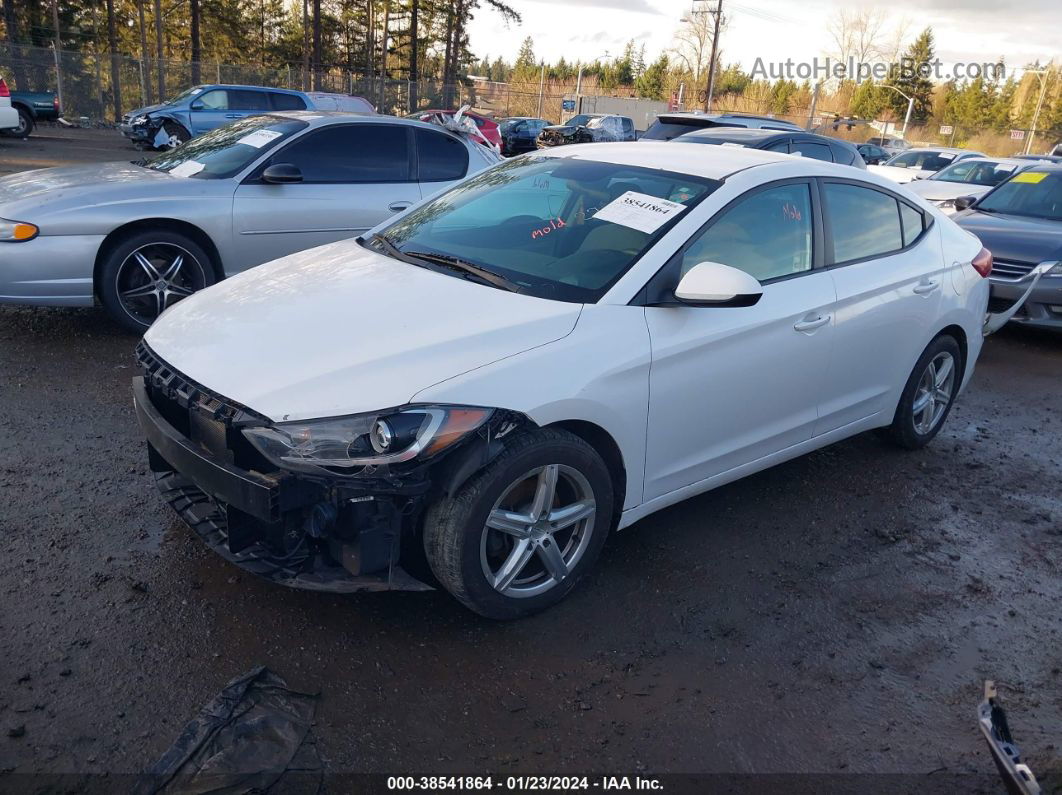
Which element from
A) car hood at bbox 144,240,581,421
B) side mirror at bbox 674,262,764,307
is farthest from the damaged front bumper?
side mirror at bbox 674,262,764,307

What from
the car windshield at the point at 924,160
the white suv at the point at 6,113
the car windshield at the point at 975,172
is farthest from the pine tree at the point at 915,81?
the white suv at the point at 6,113

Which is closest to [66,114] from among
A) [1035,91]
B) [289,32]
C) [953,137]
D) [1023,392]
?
[289,32]

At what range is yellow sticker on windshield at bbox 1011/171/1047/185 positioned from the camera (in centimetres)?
912

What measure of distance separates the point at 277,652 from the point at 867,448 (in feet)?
12.4

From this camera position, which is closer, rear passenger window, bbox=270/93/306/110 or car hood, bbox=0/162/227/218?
car hood, bbox=0/162/227/218

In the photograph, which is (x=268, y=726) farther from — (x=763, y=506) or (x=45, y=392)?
(x=45, y=392)

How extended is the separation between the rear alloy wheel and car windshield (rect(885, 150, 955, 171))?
659 inches

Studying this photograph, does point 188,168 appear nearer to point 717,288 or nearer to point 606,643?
point 717,288

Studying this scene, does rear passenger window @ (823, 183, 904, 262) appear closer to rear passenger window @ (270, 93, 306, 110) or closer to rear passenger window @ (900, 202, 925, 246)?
rear passenger window @ (900, 202, 925, 246)

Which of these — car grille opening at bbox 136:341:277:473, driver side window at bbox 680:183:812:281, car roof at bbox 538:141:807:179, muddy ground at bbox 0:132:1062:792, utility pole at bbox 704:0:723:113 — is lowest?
muddy ground at bbox 0:132:1062:792

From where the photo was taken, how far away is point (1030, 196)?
8.98 m

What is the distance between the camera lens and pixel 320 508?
2.75 metres

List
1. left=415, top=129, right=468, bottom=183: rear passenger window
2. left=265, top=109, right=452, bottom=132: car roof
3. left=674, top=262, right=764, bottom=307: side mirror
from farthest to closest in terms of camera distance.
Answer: left=415, top=129, right=468, bottom=183: rear passenger window
left=265, top=109, right=452, bottom=132: car roof
left=674, top=262, right=764, bottom=307: side mirror

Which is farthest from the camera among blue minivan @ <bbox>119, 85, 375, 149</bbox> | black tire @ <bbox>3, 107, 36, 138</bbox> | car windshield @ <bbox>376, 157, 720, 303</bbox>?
black tire @ <bbox>3, 107, 36, 138</bbox>
